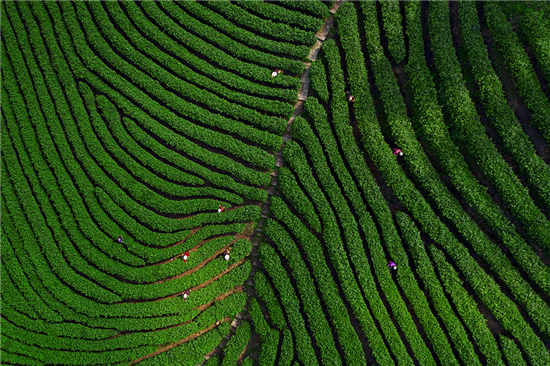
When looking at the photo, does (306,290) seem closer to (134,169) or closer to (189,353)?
(189,353)

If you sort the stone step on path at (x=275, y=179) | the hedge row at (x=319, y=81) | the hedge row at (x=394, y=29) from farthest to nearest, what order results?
the hedge row at (x=319, y=81) < the hedge row at (x=394, y=29) < the stone step on path at (x=275, y=179)

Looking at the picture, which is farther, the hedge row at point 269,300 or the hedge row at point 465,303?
the hedge row at point 269,300

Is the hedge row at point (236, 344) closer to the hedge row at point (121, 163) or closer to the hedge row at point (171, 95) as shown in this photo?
the hedge row at point (121, 163)

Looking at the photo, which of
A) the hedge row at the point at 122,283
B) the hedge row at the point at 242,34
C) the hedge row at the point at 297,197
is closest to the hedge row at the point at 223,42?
the hedge row at the point at 242,34

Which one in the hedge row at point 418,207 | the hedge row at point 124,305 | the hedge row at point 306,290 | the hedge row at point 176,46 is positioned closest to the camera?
the hedge row at point 418,207

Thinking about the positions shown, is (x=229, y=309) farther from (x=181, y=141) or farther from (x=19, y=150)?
(x=19, y=150)
